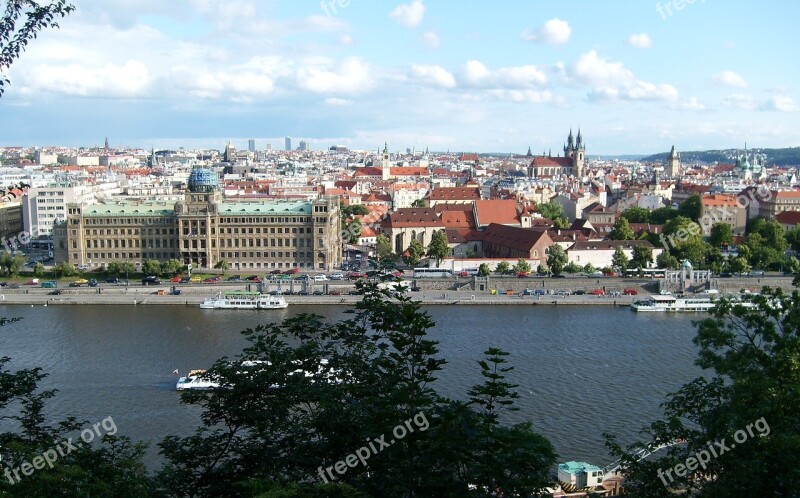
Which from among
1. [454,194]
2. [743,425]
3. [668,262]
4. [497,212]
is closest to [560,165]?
[454,194]

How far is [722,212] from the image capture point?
120 ft

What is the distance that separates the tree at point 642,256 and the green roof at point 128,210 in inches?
624

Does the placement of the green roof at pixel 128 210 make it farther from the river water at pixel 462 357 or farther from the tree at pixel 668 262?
the tree at pixel 668 262

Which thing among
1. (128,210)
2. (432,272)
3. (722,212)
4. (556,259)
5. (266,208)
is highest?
(266,208)

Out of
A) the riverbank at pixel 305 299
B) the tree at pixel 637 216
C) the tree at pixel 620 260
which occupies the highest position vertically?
the tree at pixel 637 216

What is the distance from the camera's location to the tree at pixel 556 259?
26.1 meters

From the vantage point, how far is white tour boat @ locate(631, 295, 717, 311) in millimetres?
22406

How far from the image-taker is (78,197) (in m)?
36.1

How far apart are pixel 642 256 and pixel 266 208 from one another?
502 inches

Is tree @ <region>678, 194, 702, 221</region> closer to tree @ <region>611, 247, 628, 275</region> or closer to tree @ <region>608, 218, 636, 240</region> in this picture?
tree @ <region>608, 218, 636, 240</region>

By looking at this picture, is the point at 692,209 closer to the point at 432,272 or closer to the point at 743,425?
the point at 432,272

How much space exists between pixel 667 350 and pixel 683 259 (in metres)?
11.0

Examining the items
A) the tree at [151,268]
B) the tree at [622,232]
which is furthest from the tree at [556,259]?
the tree at [151,268]

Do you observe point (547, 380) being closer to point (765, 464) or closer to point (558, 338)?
point (558, 338)
